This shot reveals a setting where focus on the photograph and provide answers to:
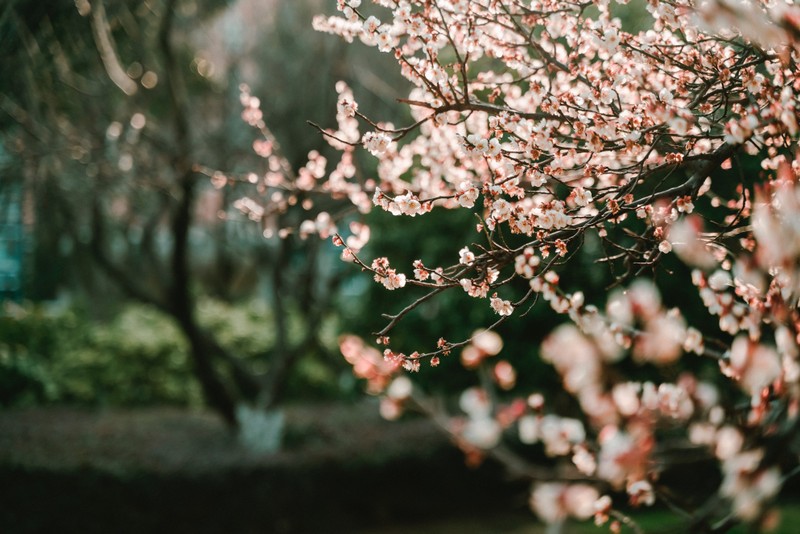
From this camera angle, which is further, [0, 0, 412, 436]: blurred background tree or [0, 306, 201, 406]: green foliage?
[0, 306, 201, 406]: green foliage

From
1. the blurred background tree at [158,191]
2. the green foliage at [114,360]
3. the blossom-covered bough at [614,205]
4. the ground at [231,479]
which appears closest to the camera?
the blossom-covered bough at [614,205]

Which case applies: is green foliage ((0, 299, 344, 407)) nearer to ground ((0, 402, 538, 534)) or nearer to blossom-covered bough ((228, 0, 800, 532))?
ground ((0, 402, 538, 534))

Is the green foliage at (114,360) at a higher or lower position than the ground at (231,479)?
higher

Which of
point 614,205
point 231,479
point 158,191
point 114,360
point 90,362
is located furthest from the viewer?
point 114,360

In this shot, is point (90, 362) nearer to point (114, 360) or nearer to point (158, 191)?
point (114, 360)

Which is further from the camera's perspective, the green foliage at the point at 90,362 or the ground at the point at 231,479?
the green foliage at the point at 90,362

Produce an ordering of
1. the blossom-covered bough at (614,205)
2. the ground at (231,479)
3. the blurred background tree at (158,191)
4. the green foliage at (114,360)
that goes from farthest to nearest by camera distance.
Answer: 1. the green foliage at (114,360)
2. the ground at (231,479)
3. the blurred background tree at (158,191)
4. the blossom-covered bough at (614,205)

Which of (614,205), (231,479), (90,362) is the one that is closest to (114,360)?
(90,362)

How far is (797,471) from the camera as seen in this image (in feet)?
5.98

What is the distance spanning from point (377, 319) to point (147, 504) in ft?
9.86

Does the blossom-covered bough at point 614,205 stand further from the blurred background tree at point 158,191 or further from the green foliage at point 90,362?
the green foliage at point 90,362

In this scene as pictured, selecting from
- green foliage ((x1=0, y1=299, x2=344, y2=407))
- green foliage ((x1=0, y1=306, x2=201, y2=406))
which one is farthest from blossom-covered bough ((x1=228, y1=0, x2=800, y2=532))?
green foliage ((x1=0, y1=306, x2=201, y2=406))

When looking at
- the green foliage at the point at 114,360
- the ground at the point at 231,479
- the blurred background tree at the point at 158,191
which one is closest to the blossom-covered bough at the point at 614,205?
the blurred background tree at the point at 158,191

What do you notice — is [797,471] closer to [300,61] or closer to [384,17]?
[384,17]
